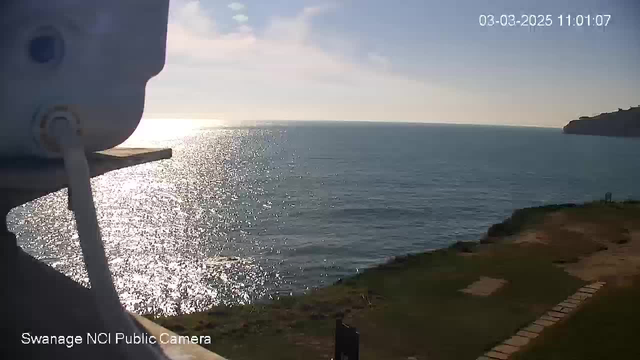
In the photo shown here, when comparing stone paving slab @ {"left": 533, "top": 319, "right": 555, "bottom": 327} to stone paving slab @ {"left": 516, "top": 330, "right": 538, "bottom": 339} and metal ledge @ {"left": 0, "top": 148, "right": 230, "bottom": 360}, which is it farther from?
metal ledge @ {"left": 0, "top": 148, "right": 230, "bottom": 360}

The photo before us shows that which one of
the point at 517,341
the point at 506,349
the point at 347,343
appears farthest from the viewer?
the point at 517,341

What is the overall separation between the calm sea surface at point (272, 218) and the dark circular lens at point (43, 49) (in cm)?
2699

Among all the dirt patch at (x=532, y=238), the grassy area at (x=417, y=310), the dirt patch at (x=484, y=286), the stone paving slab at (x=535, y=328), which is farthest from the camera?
the dirt patch at (x=532, y=238)

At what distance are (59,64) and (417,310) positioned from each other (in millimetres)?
15353

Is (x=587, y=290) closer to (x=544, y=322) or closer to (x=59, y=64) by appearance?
(x=544, y=322)

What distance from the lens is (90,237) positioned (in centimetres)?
786

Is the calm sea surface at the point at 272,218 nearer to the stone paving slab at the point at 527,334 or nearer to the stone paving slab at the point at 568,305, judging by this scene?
the stone paving slab at the point at 568,305

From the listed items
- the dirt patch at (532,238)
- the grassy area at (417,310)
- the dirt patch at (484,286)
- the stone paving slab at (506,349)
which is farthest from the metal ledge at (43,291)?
the dirt patch at (532,238)

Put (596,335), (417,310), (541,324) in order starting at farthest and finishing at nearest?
(417,310) → (541,324) → (596,335)

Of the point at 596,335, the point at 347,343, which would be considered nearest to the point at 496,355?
the point at 596,335

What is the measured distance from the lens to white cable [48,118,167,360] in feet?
25.5

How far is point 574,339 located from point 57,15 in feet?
49.9

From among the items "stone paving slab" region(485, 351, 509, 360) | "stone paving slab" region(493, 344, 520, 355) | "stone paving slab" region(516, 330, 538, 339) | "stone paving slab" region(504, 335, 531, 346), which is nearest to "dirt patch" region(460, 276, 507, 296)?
"stone paving slab" region(516, 330, 538, 339)

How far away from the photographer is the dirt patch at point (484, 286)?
72.4 feet
